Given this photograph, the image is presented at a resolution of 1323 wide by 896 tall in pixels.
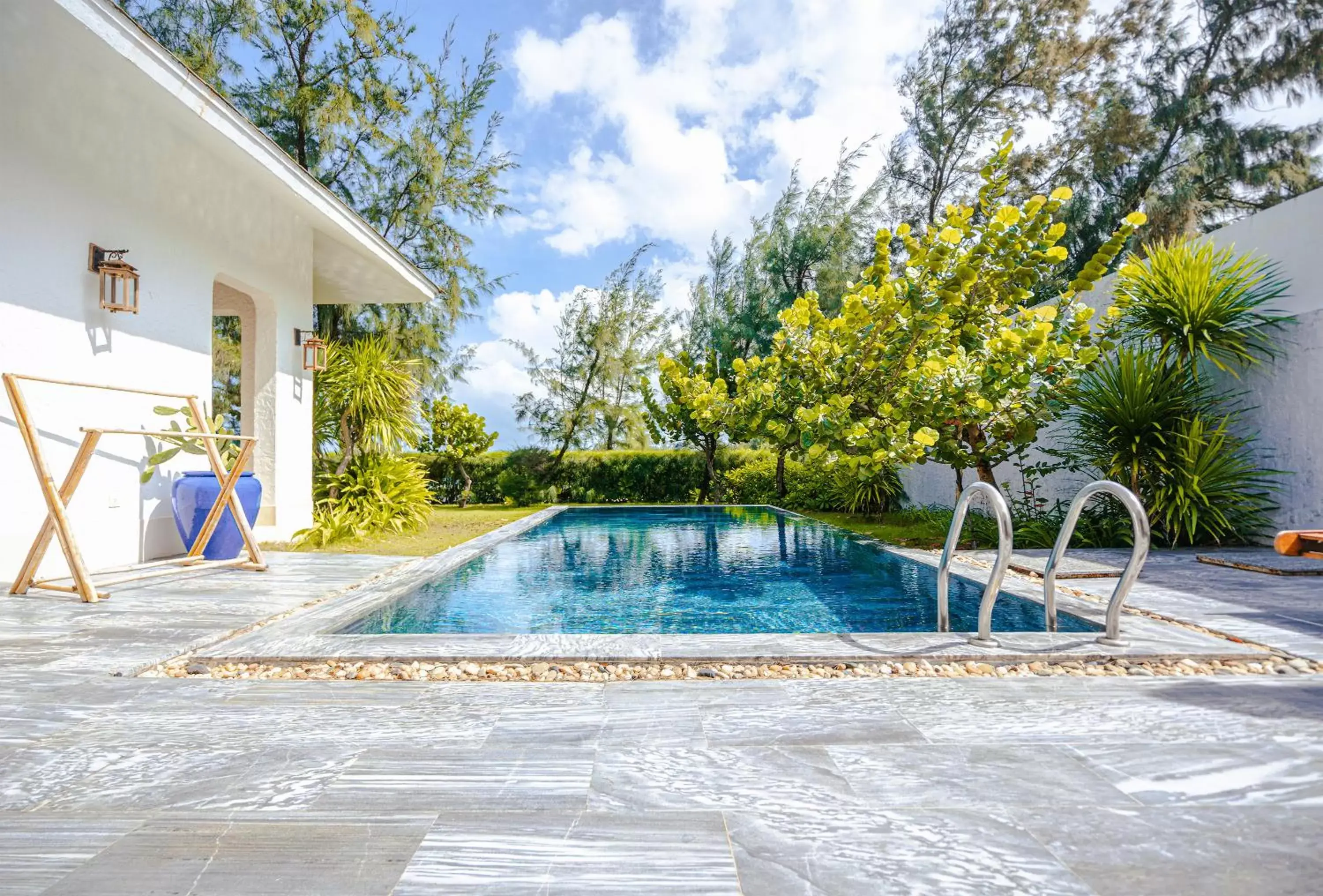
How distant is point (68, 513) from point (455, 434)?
10902mm

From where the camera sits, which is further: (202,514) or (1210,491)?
(1210,491)

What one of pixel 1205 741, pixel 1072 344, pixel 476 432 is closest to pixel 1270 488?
pixel 1072 344

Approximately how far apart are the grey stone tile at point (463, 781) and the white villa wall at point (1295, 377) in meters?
7.29

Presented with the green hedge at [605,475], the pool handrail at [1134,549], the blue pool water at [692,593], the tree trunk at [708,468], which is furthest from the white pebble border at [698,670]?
the green hedge at [605,475]

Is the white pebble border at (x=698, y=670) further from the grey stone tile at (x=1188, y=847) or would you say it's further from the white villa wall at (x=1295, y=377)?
the white villa wall at (x=1295, y=377)

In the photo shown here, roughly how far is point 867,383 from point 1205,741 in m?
5.97

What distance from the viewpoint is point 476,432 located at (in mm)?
16484

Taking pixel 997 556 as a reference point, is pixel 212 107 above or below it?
above

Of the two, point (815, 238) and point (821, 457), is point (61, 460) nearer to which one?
point (821, 457)

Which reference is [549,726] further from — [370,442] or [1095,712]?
[370,442]

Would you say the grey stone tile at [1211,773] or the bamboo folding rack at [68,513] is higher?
the bamboo folding rack at [68,513]

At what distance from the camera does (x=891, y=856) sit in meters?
1.69

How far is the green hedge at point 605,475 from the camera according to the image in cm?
1742

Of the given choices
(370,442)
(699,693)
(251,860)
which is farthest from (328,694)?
(370,442)
